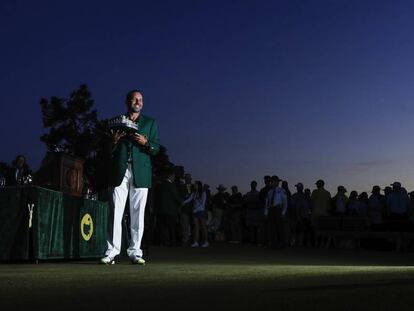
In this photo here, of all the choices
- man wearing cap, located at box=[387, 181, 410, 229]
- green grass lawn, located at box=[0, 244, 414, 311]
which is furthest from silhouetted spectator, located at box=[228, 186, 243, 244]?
green grass lawn, located at box=[0, 244, 414, 311]

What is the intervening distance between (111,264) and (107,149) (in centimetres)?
141

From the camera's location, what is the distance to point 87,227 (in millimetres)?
9766

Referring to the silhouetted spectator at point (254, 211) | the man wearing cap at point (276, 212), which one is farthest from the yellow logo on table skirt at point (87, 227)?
the silhouetted spectator at point (254, 211)

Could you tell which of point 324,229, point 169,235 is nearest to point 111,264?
point 169,235

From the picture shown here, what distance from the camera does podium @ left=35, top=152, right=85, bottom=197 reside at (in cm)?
Answer: 1073

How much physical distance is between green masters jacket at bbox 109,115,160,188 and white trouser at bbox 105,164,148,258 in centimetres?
10

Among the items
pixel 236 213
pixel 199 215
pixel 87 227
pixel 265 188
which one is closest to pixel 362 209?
pixel 265 188

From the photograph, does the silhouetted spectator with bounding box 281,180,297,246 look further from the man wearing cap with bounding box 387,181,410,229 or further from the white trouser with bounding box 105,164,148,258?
the white trouser with bounding box 105,164,148,258

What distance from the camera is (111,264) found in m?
7.85

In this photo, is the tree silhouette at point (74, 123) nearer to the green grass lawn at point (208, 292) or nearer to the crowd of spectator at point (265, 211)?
the crowd of spectator at point (265, 211)

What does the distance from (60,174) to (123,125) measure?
3503mm

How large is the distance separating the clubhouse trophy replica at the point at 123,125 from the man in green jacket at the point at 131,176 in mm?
51

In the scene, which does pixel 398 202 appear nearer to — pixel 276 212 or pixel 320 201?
pixel 320 201

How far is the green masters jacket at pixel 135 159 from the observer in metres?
7.67
